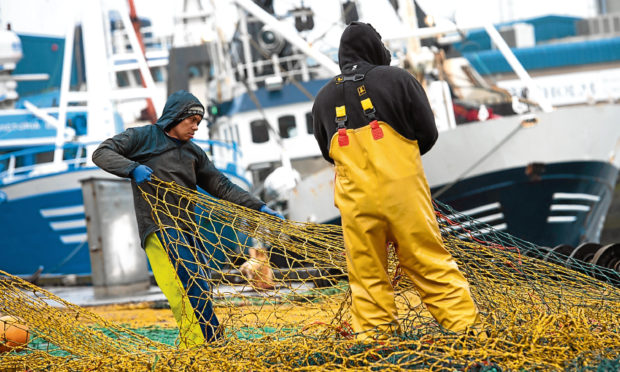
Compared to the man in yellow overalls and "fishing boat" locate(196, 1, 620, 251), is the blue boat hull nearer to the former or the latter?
"fishing boat" locate(196, 1, 620, 251)

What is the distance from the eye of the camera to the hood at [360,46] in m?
3.29

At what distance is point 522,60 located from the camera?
31.6 m

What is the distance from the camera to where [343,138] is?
3.16m

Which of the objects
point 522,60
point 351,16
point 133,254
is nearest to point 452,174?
point 351,16

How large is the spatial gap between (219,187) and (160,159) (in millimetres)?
379

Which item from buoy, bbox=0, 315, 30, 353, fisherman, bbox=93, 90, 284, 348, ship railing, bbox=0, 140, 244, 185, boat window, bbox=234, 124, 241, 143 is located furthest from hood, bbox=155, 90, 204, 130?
boat window, bbox=234, 124, 241, 143

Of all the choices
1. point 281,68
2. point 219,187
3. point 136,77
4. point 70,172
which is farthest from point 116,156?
point 136,77

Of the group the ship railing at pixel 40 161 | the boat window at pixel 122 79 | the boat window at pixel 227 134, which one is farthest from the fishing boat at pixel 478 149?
the boat window at pixel 122 79

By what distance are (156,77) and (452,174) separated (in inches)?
802

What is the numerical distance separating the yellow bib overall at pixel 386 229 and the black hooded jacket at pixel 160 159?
3.12 feet

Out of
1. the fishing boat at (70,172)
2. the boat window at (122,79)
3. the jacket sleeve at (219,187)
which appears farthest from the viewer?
the boat window at (122,79)

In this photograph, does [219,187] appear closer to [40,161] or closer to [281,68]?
[281,68]

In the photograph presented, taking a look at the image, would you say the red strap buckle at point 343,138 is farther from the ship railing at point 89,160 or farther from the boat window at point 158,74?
the boat window at point 158,74

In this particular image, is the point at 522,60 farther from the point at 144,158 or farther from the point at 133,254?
the point at 144,158
